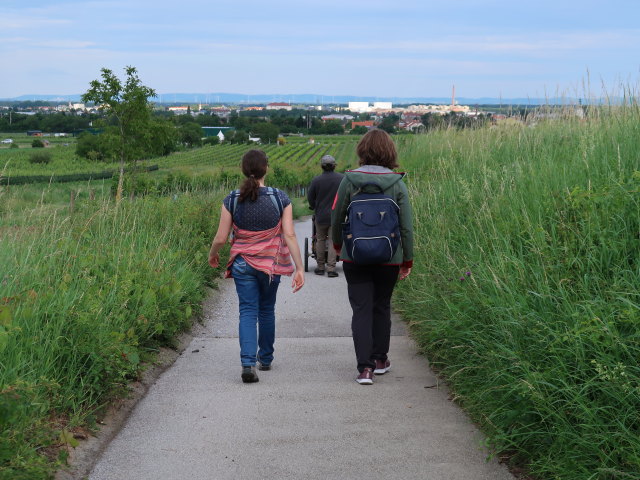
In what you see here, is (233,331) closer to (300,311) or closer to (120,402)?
(300,311)

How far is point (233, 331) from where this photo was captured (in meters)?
7.80

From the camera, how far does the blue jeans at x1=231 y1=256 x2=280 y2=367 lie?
19.3 feet

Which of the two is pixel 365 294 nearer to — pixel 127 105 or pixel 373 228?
pixel 373 228

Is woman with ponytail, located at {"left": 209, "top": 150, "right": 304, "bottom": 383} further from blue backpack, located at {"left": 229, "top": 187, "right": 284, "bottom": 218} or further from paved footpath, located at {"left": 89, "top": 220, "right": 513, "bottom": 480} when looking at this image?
paved footpath, located at {"left": 89, "top": 220, "right": 513, "bottom": 480}

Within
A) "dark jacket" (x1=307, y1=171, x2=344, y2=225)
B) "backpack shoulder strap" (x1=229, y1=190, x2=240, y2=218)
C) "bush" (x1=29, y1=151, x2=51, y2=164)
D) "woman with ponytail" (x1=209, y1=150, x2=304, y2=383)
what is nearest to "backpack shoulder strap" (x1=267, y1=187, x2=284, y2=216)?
"woman with ponytail" (x1=209, y1=150, x2=304, y2=383)

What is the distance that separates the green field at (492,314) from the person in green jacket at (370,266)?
51cm

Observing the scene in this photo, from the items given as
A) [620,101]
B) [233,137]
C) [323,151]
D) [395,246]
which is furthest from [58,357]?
[233,137]

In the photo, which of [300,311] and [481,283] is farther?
[300,311]

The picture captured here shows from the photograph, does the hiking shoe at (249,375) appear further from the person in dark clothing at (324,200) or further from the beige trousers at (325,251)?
the beige trousers at (325,251)

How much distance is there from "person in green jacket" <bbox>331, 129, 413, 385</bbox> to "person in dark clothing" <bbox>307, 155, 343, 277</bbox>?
199 inches

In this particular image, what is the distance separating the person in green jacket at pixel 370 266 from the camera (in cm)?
555

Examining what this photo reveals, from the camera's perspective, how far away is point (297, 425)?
468cm

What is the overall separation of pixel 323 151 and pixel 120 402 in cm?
11394

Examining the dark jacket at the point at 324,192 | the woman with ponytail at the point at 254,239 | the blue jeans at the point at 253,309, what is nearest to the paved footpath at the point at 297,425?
the blue jeans at the point at 253,309
